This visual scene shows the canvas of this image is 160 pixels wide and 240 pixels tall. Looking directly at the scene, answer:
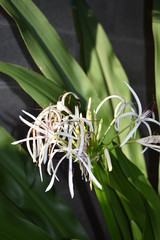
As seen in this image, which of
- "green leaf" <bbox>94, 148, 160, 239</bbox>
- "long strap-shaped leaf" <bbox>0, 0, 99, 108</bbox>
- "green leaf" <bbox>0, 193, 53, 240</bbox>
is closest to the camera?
"green leaf" <bbox>0, 193, 53, 240</bbox>

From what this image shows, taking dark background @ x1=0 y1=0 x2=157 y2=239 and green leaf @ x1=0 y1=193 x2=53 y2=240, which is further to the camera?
A: dark background @ x1=0 y1=0 x2=157 y2=239

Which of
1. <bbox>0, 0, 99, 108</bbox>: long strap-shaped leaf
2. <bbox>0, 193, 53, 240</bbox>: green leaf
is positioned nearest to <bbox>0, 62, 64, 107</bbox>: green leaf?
<bbox>0, 0, 99, 108</bbox>: long strap-shaped leaf

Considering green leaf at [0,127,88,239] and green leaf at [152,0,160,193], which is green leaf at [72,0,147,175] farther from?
green leaf at [0,127,88,239]

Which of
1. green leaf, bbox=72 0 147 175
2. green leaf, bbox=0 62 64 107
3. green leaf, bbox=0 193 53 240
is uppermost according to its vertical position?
green leaf, bbox=72 0 147 175

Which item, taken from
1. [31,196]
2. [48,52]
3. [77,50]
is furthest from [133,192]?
[77,50]

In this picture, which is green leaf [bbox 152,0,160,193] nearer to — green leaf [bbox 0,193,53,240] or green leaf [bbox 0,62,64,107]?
green leaf [bbox 0,62,64,107]

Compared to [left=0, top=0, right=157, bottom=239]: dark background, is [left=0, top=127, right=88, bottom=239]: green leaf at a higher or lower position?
lower

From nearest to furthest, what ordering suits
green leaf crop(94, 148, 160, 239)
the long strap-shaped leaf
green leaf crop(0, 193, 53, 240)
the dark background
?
green leaf crop(0, 193, 53, 240)
green leaf crop(94, 148, 160, 239)
the long strap-shaped leaf
the dark background

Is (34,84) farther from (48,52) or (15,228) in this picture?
(15,228)
